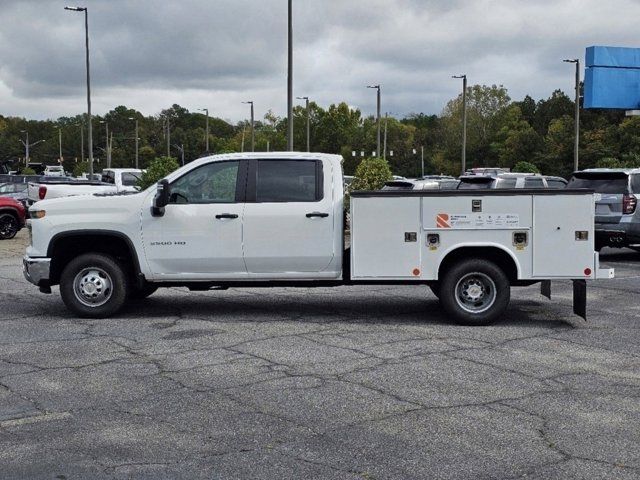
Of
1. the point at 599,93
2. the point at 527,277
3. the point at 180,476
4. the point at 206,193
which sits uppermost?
the point at 599,93

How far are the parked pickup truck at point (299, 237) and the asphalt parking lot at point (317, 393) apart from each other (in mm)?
509

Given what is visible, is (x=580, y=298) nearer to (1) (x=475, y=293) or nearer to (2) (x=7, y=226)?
(1) (x=475, y=293)

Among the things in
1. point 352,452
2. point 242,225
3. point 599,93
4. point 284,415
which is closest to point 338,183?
point 242,225

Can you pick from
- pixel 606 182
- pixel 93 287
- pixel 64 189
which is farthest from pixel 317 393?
pixel 64 189

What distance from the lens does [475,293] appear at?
1096 centimetres

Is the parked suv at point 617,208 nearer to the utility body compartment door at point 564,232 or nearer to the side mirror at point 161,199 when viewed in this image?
the utility body compartment door at point 564,232

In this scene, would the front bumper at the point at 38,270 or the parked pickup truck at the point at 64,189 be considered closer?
the front bumper at the point at 38,270

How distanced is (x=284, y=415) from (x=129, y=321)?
15.9 ft

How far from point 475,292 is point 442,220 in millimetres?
959

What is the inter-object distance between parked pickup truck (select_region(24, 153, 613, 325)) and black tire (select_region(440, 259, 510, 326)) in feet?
0.04

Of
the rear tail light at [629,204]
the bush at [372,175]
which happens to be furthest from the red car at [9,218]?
the rear tail light at [629,204]

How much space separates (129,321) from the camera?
1127cm

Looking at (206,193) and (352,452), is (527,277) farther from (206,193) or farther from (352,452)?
(352,452)

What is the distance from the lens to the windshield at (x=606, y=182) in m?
18.8
